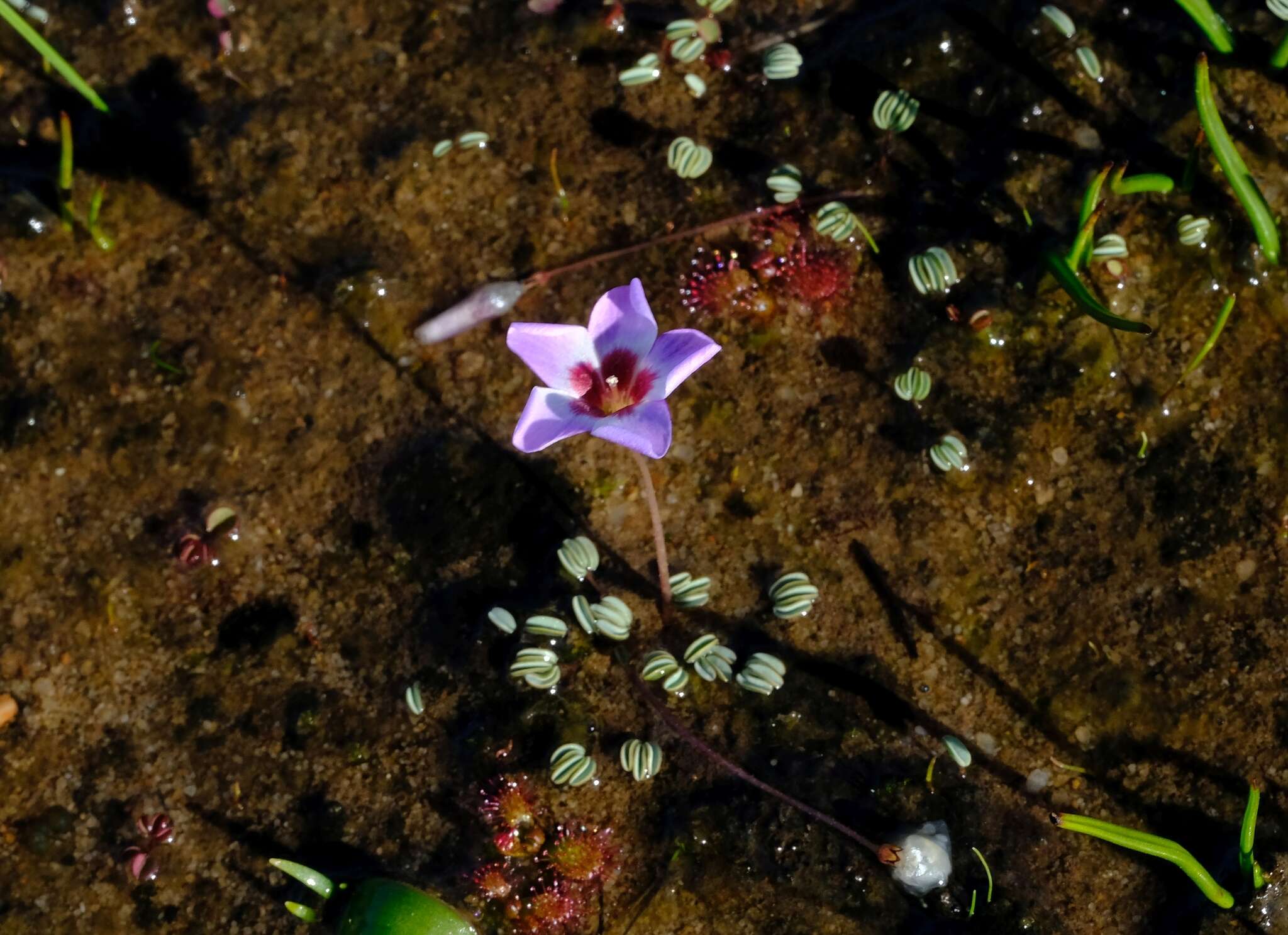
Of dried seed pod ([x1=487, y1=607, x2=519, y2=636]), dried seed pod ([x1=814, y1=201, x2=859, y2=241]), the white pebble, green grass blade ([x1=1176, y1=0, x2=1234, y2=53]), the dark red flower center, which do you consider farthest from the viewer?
dried seed pod ([x1=814, y1=201, x2=859, y2=241])

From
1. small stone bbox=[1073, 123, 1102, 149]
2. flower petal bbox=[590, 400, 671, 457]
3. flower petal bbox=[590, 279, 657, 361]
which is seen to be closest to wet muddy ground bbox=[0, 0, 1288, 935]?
small stone bbox=[1073, 123, 1102, 149]

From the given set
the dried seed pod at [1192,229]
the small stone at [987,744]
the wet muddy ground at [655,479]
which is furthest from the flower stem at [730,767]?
the dried seed pod at [1192,229]

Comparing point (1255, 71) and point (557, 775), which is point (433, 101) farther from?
point (1255, 71)

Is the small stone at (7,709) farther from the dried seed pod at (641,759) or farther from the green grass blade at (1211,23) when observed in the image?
the green grass blade at (1211,23)

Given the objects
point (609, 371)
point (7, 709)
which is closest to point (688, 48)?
point (609, 371)

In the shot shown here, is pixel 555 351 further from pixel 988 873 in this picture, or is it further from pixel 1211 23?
pixel 1211 23

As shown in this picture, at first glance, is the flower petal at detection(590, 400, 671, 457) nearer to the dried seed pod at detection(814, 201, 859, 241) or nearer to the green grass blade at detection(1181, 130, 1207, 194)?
the dried seed pod at detection(814, 201, 859, 241)

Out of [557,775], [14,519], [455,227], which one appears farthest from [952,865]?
[14,519]
